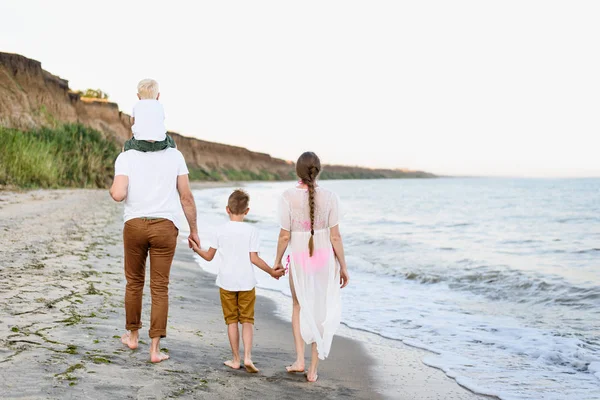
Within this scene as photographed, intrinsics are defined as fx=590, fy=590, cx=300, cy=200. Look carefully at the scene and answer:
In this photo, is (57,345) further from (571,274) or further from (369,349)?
(571,274)

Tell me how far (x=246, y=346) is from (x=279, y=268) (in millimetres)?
567

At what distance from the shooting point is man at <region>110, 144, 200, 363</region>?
383 cm

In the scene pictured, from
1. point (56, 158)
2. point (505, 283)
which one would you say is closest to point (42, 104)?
point (56, 158)

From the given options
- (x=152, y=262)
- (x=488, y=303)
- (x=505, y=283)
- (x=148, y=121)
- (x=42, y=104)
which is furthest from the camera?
(x=42, y=104)

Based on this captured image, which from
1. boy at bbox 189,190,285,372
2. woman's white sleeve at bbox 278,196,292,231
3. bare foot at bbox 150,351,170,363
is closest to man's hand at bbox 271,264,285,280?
boy at bbox 189,190,285,372

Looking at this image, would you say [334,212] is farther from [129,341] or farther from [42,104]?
[42,104]

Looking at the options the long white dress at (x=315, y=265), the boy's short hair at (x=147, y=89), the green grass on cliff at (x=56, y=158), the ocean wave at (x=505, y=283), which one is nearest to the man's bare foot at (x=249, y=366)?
the long white dress at (x=315, y=265)

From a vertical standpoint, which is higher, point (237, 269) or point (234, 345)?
point (237, 269)

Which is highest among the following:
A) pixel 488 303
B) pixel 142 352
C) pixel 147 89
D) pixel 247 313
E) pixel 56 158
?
pixel 147 89

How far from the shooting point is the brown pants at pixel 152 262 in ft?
12.6

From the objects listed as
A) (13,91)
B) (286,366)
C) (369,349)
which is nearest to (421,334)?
(369,349)

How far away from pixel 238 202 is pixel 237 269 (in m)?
0.45

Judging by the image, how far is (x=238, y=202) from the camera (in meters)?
3.97

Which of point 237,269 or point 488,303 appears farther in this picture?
point 488,303
